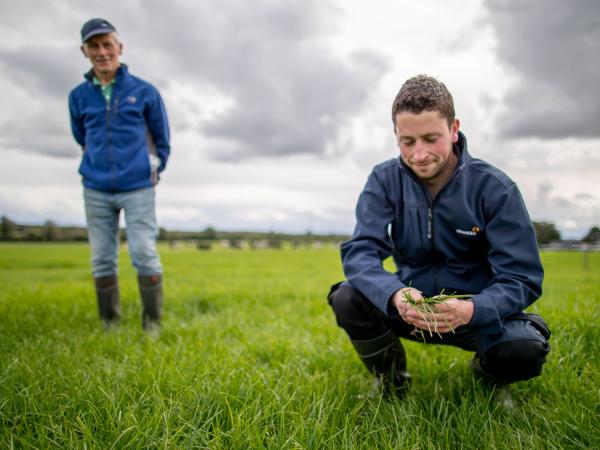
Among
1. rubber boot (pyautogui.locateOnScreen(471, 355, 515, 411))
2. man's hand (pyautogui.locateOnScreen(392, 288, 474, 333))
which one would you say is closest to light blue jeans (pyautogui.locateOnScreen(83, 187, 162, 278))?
man's hand (pyautogui.locateOnScreen(392, 288, 474, 333))

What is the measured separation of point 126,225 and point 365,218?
8.50 ft

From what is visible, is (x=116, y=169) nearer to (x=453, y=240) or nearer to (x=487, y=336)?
(x=453, y=240)

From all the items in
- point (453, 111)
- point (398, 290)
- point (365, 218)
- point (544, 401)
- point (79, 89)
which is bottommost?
point (544, 401)

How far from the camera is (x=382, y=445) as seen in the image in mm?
1863

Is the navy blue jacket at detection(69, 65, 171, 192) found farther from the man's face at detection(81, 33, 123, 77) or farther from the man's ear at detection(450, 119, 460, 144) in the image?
the man's ear at detection(450, 119, 460, 144)

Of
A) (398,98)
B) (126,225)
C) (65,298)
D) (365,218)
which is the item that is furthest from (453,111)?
(65,298)

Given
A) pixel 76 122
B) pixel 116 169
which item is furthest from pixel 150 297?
pixel 76 122

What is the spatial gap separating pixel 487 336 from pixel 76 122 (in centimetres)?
430

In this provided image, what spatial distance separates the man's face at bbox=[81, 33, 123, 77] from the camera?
12.4 ft

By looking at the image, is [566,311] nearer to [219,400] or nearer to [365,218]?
[365,218]

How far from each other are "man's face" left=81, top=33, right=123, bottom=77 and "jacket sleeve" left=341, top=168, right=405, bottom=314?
2.86 m

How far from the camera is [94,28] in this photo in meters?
3.67

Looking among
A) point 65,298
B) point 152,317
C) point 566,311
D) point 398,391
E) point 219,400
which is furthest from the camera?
point 65,298

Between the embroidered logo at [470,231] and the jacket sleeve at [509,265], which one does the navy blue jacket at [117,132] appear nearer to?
the embroidered logo at [470,231]
